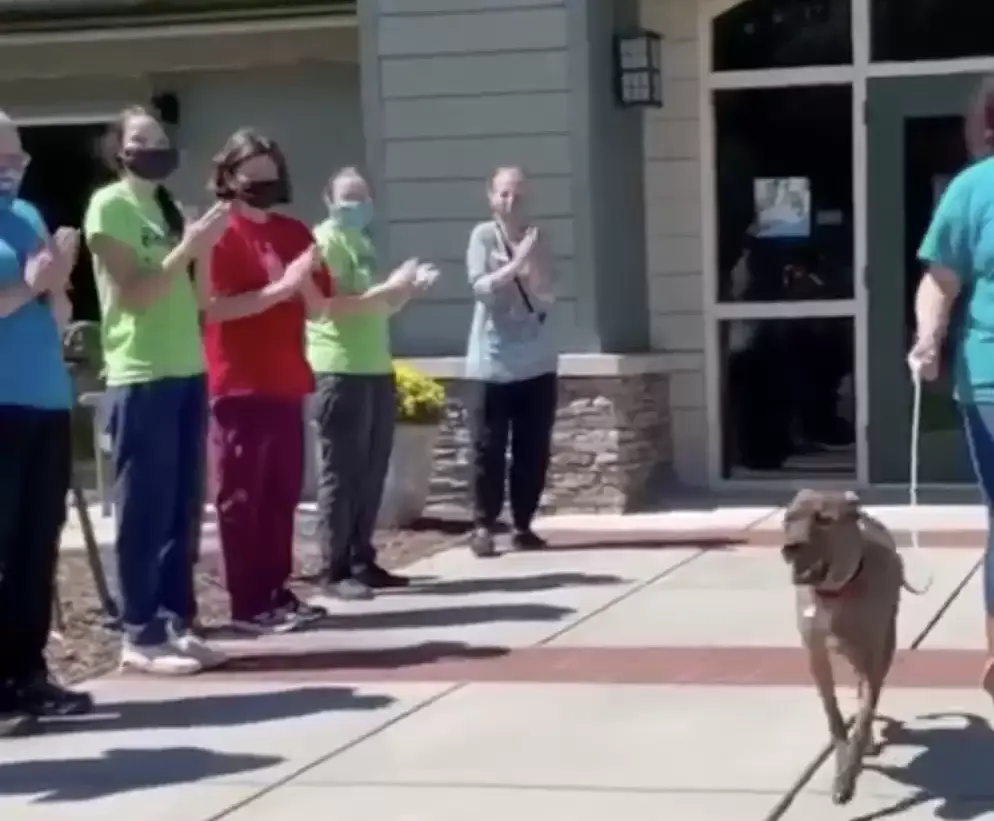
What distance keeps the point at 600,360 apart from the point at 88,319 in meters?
3.74

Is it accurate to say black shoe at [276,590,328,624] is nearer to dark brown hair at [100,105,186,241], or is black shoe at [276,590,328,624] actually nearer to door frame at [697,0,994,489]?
dark brown hair at [100,105,186,241]

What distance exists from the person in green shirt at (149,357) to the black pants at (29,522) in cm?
53

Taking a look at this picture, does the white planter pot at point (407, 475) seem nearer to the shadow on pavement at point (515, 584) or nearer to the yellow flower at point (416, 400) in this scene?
the yellow flower at point (416, 400)

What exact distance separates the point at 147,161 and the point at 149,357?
25.5 inches

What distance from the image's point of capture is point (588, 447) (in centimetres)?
1168

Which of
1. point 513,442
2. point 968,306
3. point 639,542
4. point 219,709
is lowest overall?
point 639,542

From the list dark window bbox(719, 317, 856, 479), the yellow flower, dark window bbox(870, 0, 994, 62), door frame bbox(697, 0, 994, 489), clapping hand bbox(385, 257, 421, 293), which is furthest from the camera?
dark window bbox(719, 317, 856, 479)

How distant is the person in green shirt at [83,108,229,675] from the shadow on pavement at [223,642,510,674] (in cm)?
29

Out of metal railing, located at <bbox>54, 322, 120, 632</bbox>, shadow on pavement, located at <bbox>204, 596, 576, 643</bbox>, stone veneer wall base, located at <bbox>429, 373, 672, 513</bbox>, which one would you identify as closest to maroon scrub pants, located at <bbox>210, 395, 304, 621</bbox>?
shadow on pavement, located at <bbox>204, 596, 576, 643</bbox>

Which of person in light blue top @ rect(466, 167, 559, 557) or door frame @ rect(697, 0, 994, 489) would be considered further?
door frame @ rect(697, 0, 994, 489)

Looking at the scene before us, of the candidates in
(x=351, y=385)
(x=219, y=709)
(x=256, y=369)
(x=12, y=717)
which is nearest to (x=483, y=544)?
(x=351, y=385)

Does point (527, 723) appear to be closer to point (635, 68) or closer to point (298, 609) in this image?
point (298, 609)

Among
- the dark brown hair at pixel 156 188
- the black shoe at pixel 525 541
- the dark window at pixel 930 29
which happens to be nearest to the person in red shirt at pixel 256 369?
the dark brown hair at pixel 156 188

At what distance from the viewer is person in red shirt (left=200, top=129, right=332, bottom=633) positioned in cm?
793
